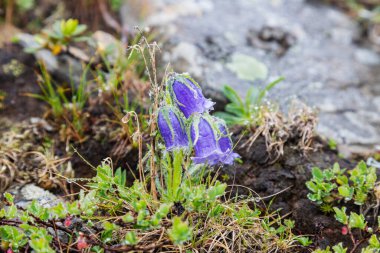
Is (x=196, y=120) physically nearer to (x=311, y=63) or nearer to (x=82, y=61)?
(x=82, y=61)

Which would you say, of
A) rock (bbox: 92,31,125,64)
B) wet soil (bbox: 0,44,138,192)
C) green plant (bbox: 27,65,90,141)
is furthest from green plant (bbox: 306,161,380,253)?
rock (bbox: 92,31,125,64)

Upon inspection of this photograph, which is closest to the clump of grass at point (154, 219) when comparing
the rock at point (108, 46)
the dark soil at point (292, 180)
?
the dark soil at point (292, 180)

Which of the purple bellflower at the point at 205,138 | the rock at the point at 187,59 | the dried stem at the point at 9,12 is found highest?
the dried stem at the point at 9,12

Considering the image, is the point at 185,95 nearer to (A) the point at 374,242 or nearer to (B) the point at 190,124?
(B) the point at 190,124

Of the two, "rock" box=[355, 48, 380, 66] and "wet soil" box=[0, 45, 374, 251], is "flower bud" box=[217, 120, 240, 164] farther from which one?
"rock" box=[355, 48, 380, 66]

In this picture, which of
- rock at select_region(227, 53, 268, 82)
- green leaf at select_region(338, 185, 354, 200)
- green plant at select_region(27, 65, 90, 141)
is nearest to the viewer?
green leaf at select_region(338, 185, 354, 200)

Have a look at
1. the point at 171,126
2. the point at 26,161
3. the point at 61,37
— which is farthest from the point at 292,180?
the point at 61,37

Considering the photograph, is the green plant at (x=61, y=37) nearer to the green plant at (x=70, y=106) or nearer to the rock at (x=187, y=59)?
the green plant at (x=70, y=106)
